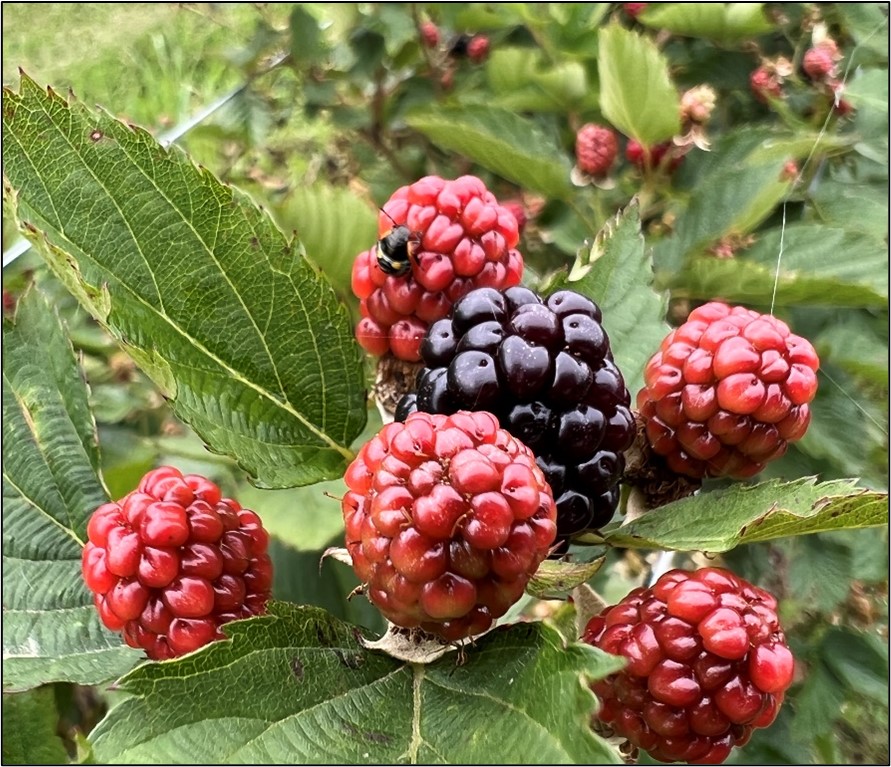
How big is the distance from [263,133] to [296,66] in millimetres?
161

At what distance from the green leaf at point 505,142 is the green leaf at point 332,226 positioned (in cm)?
20

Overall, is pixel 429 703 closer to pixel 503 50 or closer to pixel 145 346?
pixel 145 346

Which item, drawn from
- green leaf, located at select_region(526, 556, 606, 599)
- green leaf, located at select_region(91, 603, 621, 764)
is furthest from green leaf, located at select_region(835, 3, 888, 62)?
green leaf, located at select_region(91, 603, 621, 764)

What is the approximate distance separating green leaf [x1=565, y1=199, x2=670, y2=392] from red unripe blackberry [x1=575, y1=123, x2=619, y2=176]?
57cm

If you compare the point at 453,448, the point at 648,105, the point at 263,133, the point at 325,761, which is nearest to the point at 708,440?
the point at 453,448

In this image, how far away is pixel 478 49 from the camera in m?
1.78

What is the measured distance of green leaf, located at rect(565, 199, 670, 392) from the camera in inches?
32.5

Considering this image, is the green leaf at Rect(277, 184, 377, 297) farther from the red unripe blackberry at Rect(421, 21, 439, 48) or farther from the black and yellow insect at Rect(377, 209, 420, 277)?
the red unripe blackberry at Rect(421, 21, 439, 48)

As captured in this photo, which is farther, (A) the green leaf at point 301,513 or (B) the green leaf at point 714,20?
(B) the green leaf at point 714,20

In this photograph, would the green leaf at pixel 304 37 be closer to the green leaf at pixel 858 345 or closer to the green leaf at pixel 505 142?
the green leaf at pixel 505 142

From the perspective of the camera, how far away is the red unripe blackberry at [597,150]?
1.37m

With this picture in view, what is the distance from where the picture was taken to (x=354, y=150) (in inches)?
75.1

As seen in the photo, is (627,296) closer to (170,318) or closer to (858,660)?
(170,318)

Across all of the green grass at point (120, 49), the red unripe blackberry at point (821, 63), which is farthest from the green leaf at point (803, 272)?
the green grass at point (120, 49)
